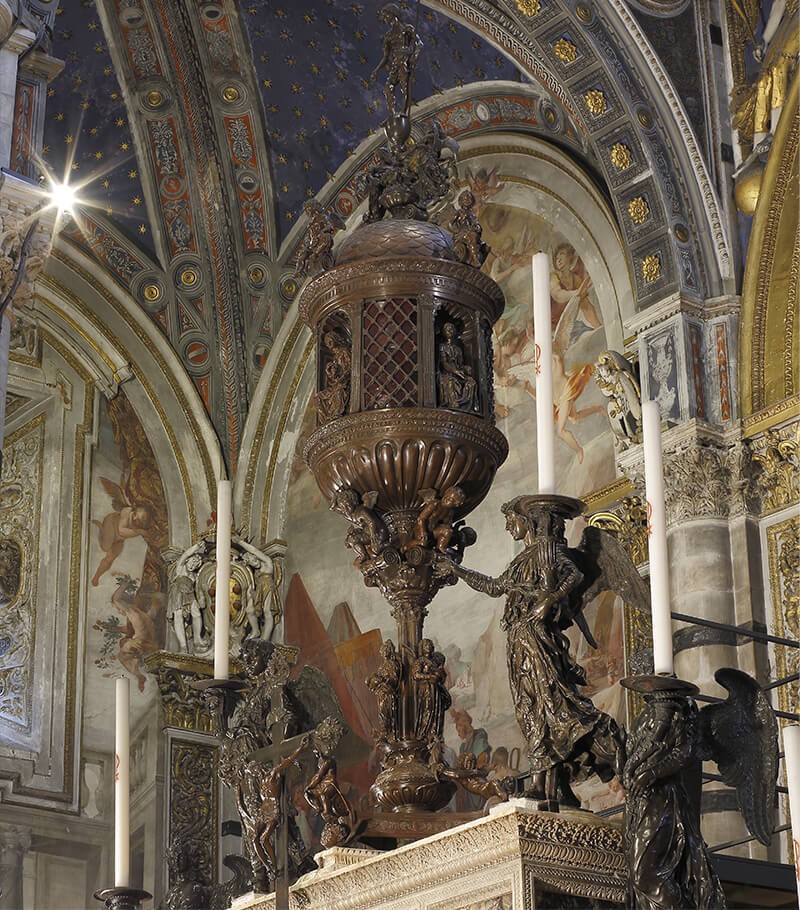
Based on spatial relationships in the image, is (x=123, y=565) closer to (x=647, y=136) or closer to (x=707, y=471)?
(x=707, y=471)

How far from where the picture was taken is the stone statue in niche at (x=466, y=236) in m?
3.89

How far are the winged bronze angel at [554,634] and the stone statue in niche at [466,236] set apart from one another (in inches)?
28.2

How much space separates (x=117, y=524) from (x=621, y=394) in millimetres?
4105

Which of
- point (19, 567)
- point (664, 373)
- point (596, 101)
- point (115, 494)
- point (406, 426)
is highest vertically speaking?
point (596, 101)

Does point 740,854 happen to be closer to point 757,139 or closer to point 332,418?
point 757,139

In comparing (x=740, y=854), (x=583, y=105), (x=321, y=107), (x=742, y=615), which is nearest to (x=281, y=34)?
(x=321, y=107)

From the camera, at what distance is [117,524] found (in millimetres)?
12141

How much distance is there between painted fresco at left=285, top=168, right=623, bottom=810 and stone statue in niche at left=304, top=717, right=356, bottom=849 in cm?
637

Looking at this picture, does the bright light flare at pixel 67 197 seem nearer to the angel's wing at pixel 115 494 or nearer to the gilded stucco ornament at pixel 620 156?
the angel's wing at pixel 115 494

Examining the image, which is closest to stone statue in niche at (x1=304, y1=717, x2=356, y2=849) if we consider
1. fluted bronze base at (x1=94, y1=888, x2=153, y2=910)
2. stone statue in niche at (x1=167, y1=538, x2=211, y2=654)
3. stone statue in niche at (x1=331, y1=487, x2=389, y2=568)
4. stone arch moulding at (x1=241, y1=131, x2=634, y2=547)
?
stone statue in niche at (x1=331, y1=487, x2=389, y2=568)

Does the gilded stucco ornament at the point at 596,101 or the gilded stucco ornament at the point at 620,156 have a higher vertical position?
the gilded stucco ornament at the point at 596,101

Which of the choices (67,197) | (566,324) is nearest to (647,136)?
(566,324)

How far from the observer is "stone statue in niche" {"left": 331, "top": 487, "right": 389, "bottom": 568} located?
3586mm

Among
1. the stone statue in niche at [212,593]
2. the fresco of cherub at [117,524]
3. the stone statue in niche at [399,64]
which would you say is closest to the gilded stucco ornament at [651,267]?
the stone statue in niche at [212,593]
